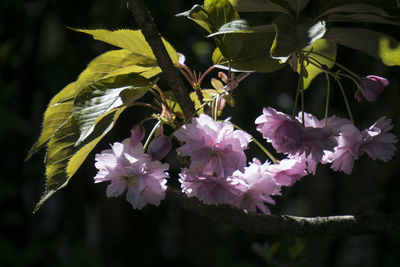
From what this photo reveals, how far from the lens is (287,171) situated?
0.79 meters

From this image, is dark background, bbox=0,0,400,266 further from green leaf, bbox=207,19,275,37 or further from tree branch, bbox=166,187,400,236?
green leaf, bbox=207,19,275,37

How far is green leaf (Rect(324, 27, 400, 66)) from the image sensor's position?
28.0 inches

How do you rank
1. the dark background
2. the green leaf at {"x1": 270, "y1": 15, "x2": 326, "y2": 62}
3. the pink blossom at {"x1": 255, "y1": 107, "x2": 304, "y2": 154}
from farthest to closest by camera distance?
the dark background
the pink blossom at {"x1": 255, "y1": 107, "x2": 304, "y2": 154}
the green leaf at {"x1": 270, "y1": 15, "x2": 326, "y2": 62}

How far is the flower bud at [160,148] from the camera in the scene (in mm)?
730

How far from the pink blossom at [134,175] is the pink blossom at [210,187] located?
3cm

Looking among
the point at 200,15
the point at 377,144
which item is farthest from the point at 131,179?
the point at 377,144

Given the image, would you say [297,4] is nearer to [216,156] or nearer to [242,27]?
[242,27]

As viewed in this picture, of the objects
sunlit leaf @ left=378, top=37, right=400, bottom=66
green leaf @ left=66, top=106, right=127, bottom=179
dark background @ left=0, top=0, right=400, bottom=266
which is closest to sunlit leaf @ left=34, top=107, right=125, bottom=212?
green leaf @ left=66, top=106, right=127, bottom=179

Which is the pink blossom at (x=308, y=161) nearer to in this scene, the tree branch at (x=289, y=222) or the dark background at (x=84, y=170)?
the tree branch at (x=289, y=222)

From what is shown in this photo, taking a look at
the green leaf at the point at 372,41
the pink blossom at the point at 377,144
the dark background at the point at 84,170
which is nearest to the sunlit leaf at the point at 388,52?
the green leaf at the point at 372,41

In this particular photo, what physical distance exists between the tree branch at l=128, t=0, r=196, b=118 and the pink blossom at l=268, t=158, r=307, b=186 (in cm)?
15

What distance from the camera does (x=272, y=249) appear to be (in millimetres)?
1225

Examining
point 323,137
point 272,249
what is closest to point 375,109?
point 272,249

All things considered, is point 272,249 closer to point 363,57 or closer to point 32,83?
point 363,57
